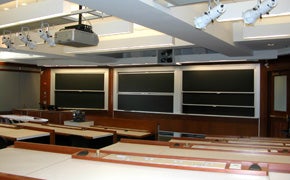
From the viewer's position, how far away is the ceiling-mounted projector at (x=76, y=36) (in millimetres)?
3965

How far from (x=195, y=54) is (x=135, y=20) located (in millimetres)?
4932

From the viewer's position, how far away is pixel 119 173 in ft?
7.41

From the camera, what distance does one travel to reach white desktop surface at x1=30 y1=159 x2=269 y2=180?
2.12 metres

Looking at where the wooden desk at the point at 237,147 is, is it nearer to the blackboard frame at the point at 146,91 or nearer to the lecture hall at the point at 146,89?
the lecture hall at the point at 146,89

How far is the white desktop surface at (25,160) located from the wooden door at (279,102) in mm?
5927

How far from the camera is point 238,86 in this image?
8164 mm

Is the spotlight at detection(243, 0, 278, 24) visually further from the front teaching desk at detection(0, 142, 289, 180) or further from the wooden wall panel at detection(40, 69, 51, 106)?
the wooden wall panel at detection(40, 69, 51, 106)

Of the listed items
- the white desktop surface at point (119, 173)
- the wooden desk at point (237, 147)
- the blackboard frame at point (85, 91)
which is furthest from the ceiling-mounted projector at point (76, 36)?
the blackboard frame at point (85, 91)

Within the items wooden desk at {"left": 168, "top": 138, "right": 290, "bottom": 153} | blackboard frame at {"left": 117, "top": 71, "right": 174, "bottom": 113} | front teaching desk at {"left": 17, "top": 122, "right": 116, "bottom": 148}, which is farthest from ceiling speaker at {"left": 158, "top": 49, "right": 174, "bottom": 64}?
wooden desk at {"left": 168, "top": 138, "right": 290, "bottom": 153}

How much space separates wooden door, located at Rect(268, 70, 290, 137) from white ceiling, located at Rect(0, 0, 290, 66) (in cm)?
75

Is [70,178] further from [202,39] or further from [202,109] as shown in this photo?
[202,109]

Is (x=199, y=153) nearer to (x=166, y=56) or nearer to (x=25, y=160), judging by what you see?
(x=25, y=160)

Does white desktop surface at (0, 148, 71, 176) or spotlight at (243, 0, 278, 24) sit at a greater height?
spotlight at (243, 0, 278, 24)

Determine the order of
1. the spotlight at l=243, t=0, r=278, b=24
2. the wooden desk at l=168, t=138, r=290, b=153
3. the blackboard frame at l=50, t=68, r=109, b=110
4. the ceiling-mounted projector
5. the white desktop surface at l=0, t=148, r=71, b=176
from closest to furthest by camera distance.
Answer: the white desktop surface at l=0, t=148, r=71, b=176
the spotlight at l=243, t=0, r=278, b=24
the wooden desk at l=168, t=138, r=290, b=153
the ceiling-mounted projector
the blackboard frame at l=50, t=68, r=109, b=110
